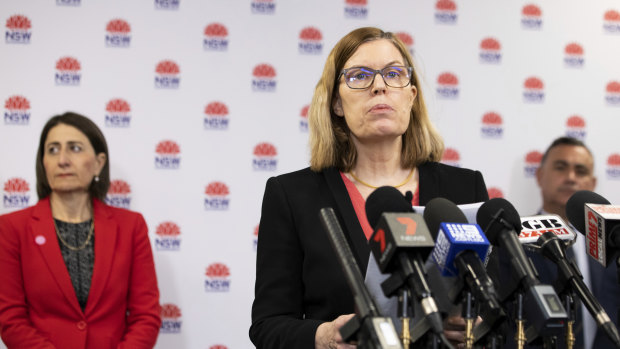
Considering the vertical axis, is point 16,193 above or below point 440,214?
below

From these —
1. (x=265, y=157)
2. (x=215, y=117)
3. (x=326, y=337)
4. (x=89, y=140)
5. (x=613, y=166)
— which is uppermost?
(x=215, y=117)

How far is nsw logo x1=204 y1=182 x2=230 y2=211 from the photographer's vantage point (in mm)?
3602

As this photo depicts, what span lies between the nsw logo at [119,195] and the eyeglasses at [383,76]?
2.15 meters

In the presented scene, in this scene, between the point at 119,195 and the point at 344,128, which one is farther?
the point at 119,195

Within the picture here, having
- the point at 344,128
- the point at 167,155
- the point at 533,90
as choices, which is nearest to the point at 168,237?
the point at 167,155

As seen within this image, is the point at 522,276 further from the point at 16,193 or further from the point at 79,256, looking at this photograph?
the point at 16,193

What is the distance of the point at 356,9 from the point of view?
383 centimetres

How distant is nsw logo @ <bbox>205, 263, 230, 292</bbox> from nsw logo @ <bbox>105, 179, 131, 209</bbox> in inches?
22.5

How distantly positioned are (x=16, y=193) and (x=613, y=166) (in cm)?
340

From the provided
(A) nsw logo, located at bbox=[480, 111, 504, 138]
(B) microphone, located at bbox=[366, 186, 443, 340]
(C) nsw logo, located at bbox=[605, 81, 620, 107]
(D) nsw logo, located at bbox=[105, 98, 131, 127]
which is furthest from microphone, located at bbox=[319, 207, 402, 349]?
(C) nsw logo, located at bbox=[605, 81, 620, 107]

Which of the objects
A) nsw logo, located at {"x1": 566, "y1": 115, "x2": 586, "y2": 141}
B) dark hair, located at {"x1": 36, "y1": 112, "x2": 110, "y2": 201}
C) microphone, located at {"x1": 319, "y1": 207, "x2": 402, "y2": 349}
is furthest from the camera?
nsw logo, located at {"x1": 566, "y1": 115, "x2": 586, "y2": 141}

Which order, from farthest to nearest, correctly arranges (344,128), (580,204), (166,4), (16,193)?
1. (166,4)
2. (16,193)
3. (344,128)
4. (580,204)

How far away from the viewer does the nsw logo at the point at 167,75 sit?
366 centimetres

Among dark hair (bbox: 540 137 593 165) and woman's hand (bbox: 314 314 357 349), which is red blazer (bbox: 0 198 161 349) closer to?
woman's hand (bbox: 314 314 357 349)
